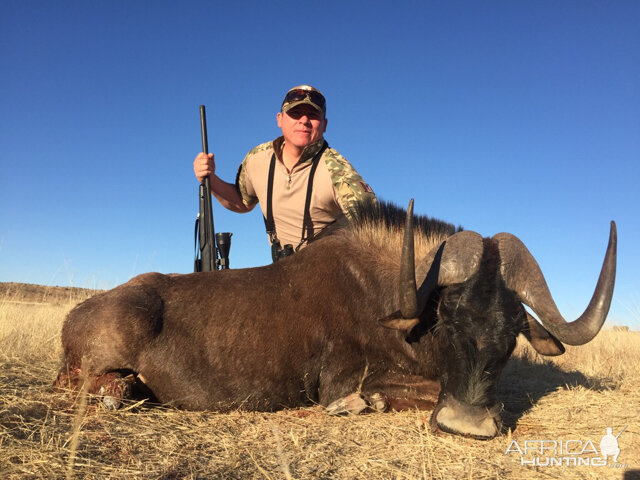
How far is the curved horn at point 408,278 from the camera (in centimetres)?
308

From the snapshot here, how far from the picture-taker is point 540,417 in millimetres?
3734

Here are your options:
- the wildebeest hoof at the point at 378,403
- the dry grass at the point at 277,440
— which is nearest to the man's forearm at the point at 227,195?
the dry grass at the point at 277,440

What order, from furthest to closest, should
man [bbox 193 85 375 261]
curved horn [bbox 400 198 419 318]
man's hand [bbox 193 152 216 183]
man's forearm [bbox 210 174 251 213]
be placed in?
man's forearm [bbox 210 174 251 213]
man's hand [bbox 193 152 216 183]
man [bbox 193 85 375 261]
curved horn [bbox 400 198 419 318]

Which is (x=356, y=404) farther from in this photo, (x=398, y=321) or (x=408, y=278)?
(x=408, y=278)

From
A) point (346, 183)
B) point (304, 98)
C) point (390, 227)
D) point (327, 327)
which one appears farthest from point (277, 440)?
point (304, 98)

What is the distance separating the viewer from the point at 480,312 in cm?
324

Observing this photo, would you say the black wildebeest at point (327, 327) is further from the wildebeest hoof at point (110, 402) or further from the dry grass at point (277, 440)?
the dry grass at point (277, 440)

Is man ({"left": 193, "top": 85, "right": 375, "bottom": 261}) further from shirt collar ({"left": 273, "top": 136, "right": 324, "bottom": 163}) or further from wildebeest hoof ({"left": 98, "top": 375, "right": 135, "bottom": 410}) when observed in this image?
wildebeest hoof ({"left": 98, "top": 375, "right": 135, "bottom": 410})

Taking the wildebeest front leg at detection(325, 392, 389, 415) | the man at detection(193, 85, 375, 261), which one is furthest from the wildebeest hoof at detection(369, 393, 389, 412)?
the man at detection(193, 85, 375, 261)

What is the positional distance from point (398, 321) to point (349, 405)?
815mm

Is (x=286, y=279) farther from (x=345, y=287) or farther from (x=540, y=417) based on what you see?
(x=540, y=417)

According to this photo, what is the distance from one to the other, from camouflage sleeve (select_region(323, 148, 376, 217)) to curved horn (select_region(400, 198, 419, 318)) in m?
1.73

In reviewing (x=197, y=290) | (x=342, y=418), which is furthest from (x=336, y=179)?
(x=342, y=418)

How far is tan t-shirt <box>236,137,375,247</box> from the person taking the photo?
5.49 metres
